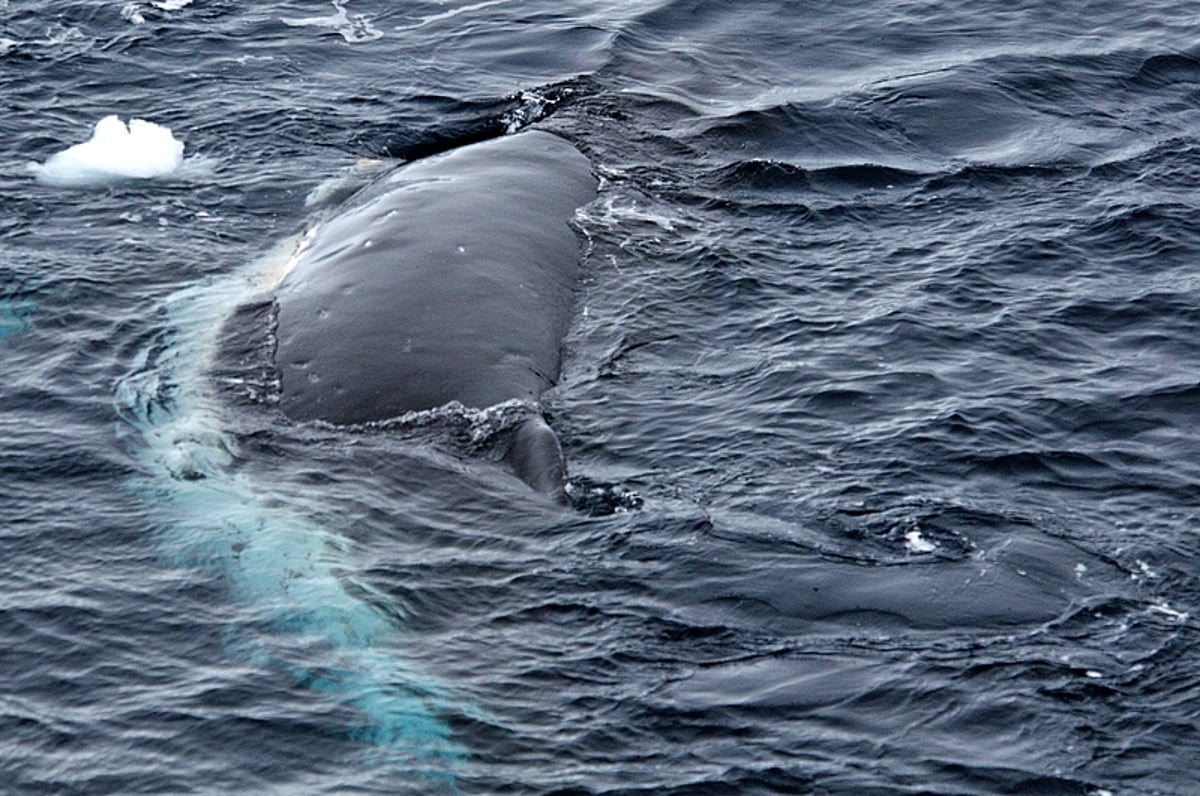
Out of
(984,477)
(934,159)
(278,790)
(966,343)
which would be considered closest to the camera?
(278,790)

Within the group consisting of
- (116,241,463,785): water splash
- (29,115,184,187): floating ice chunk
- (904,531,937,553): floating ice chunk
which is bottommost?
(904,531,937,553): floating ice chunk

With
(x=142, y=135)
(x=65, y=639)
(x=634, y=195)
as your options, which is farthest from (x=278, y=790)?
(x=142, y=135)

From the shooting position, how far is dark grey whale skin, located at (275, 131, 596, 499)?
17719mm

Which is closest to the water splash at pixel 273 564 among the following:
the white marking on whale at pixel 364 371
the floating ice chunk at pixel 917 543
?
the white marking on whale at pixel 364 371

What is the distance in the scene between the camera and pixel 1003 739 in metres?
13.6

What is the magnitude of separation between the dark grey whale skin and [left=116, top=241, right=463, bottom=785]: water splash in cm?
118

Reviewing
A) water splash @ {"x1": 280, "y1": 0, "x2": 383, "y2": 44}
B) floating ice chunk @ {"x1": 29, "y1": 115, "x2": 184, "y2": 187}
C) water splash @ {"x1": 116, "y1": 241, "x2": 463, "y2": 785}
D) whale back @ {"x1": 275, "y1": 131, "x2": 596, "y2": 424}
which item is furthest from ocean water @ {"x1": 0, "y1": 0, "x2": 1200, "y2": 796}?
water splash @ {"x1": 280, "y1": 0, "x2": 383, "y2": 44}

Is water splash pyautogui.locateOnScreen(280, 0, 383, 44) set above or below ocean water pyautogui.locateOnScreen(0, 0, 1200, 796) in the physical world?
above

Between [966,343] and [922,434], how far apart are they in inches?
111

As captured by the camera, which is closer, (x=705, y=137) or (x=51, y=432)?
(x=51, y=432)

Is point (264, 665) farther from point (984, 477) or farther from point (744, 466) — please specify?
point (984, 477)

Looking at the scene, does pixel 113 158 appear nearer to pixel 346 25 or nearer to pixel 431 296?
pixel 346 25

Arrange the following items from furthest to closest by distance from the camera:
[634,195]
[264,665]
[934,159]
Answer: [934,159], [634,195], [264,665]

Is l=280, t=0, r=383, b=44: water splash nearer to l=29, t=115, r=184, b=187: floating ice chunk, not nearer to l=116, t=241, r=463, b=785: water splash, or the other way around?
l=29, t=115, r=184, b=187: floating ice chunk
